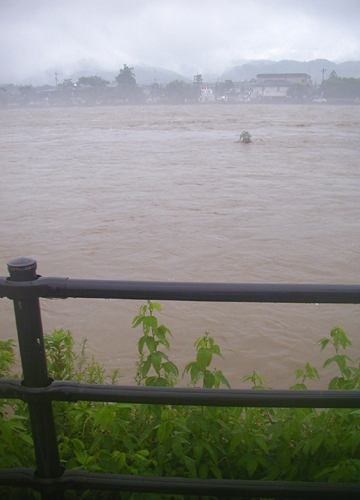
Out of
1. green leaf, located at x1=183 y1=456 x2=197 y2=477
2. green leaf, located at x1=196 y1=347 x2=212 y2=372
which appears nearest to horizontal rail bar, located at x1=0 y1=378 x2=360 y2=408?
green leaf, located at x1=196 y1=347 x2=212 y2=372

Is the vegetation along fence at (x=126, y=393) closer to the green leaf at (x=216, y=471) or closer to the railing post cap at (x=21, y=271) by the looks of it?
the railing post cap at (x=21, y=271)

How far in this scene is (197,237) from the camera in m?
10.1

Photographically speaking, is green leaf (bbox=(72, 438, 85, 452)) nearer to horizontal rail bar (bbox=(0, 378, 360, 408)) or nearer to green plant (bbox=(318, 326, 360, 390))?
horizontal rail bar (bbox=(0, 378, 360, 408))

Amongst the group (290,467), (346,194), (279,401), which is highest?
(279,401)

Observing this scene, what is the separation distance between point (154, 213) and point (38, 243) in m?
3.36

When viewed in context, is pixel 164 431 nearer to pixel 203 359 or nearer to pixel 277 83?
pixel 203 359

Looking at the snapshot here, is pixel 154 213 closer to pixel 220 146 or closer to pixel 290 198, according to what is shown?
pixel 290 198

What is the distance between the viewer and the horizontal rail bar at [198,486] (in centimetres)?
172

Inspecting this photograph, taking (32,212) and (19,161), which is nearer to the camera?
(32,212)

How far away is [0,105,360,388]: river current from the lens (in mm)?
5867

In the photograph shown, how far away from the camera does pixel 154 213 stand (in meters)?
12.4

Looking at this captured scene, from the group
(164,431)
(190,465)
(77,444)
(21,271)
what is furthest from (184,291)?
(77,444)

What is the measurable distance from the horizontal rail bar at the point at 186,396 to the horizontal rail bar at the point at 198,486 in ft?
1.01

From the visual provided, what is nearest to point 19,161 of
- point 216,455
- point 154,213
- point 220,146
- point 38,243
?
point 220,146
